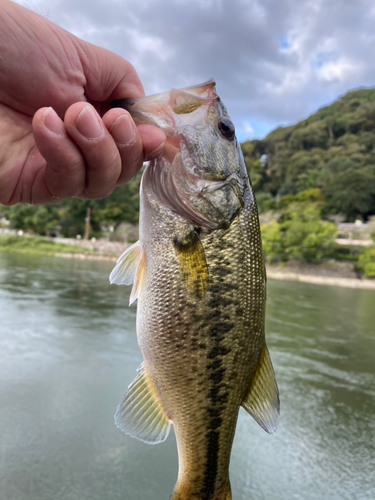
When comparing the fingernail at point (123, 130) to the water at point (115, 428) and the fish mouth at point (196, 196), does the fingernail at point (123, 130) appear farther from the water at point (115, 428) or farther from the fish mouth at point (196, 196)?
the water at point (115, 428)

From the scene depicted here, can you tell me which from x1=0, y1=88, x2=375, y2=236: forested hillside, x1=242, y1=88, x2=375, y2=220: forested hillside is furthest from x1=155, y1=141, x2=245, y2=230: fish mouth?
x1=242, y1=88, x2=375, y2=220: forested hillside

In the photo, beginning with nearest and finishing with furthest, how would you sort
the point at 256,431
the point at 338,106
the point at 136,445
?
the point at 136,445 < the point at 256,431 < the point at 338,106

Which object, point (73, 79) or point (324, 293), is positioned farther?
point (324, 293)

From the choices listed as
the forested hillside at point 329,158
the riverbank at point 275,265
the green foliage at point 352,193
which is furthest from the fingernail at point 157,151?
the green foliage at point 352,193

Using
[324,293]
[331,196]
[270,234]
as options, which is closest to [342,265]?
[270,234]

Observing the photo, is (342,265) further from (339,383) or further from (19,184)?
(19,184)

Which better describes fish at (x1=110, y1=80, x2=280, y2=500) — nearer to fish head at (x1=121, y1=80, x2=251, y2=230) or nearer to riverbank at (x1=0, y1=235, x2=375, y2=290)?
fish head at (x1=121, y1=80, x2=251, y2=230)
